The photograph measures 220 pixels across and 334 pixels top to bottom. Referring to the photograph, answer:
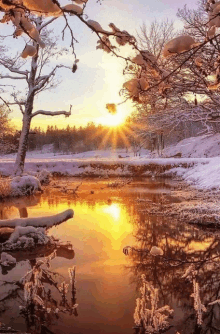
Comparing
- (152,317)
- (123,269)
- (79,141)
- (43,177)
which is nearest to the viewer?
(152,317)

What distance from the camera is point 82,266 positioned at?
6.76 m

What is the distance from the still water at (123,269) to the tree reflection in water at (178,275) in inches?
0.5

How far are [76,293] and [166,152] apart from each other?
119 ft

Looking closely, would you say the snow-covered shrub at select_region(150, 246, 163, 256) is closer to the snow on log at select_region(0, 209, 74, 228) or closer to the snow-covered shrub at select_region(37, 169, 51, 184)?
the snow on log at select_region(0, 209, 74, 228)

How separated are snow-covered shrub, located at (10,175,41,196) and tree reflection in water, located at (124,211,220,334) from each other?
7841 millimetres

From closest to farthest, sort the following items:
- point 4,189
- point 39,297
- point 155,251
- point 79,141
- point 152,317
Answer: point 152,317
point 39,297
point 155,251
point 4,189
point 79,141

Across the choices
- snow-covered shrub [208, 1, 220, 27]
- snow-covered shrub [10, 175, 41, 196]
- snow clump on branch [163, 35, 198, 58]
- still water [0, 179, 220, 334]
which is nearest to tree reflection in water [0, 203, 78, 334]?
still water [0, 179, 220, 334]

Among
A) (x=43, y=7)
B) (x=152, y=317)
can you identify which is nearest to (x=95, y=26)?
(x=43, y=7)

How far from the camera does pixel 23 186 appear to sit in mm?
16781

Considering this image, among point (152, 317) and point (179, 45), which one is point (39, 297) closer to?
point (152, 317)

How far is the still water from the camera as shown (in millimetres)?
4652

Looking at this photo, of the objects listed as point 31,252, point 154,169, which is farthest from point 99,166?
point 31,252

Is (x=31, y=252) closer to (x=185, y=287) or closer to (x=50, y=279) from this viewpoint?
(x=50, y=279)

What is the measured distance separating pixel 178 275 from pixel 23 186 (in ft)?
39.2
